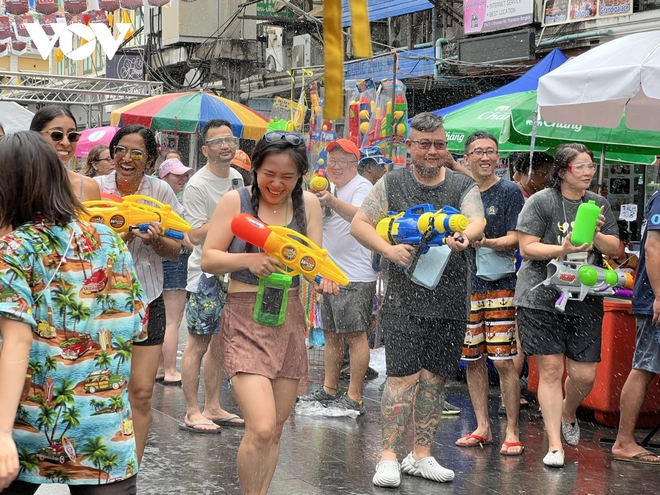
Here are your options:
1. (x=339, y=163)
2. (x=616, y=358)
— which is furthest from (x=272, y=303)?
(x=616, y=358)

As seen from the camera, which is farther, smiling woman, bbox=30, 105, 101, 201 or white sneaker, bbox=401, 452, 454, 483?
white sneaker, bbox=401, 452, 454, 483

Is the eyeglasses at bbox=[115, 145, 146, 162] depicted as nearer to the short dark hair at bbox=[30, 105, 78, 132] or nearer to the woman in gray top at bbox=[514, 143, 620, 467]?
the short dark hair at bbox=[30, 105, 78, 132]

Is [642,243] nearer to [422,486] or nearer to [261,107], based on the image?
[422,486]

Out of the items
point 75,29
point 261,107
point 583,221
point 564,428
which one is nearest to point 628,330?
point 564,428

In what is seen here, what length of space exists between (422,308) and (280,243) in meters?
1.39

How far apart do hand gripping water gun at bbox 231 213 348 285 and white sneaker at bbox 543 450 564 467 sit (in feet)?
7.93

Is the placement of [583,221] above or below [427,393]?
above

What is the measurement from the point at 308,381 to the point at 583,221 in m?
3.83

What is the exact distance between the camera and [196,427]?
7.07m

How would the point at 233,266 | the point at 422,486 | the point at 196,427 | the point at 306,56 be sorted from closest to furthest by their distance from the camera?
the point at 233,266, the point at 422,486, the point at 196,427, the point at 306,56

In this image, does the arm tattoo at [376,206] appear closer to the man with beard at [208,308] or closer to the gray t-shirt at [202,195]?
the gray t-shirt at [202,195]

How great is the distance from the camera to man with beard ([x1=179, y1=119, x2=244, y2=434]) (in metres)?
7.11

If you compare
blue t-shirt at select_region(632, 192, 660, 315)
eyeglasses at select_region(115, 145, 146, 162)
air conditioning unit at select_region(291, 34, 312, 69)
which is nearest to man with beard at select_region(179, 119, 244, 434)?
eyeglasses at select_region(115, 145, 146, 162)

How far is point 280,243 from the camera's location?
4695 mm
